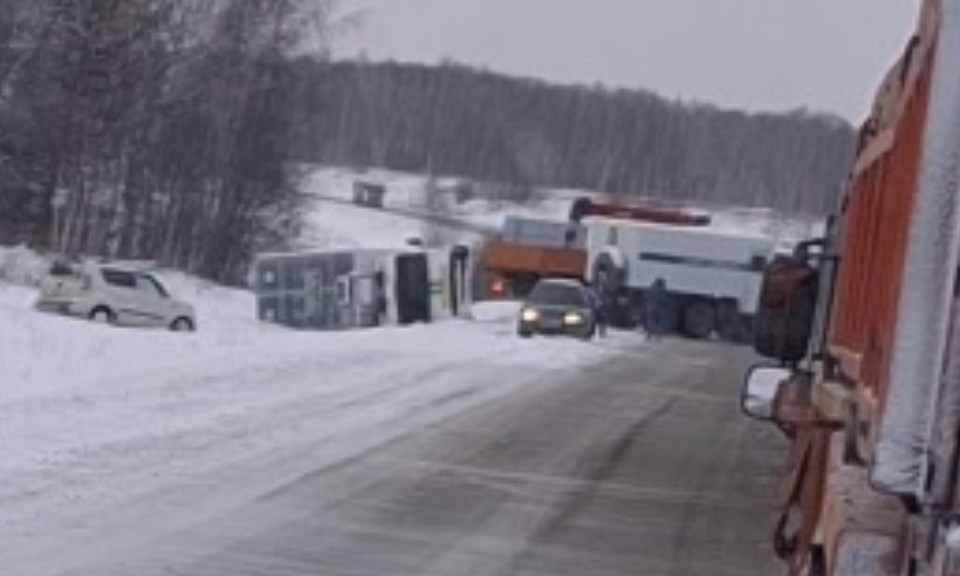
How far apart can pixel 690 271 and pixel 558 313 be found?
64.7 ft

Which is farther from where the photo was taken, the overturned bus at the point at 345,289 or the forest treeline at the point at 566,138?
Result: the forest treeline at the point at 566,138

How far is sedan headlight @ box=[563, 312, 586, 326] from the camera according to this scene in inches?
2170

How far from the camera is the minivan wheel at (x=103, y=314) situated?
47.8 m

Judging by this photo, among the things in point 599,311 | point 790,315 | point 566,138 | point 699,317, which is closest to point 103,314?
point 599,311

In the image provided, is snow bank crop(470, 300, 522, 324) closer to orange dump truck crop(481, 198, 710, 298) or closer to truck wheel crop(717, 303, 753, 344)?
orange dump truck crop(481, 198, 710, 298)

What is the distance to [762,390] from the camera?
10.3 meters

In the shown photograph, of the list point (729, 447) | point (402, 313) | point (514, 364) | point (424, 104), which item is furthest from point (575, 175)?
point (729, 447)

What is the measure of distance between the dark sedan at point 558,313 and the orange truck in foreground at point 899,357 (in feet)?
148

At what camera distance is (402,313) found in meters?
56.5

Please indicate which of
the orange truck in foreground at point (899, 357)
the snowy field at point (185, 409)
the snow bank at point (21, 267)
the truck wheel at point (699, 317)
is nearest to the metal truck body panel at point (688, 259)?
the truck wheel at point (699, 317)

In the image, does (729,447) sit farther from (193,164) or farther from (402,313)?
(193,164)

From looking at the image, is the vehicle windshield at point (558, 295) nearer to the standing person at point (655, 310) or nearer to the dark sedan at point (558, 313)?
the dark sedan at point (558, 313)

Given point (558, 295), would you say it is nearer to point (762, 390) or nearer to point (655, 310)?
point (655, 310)

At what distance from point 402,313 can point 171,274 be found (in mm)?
20360
